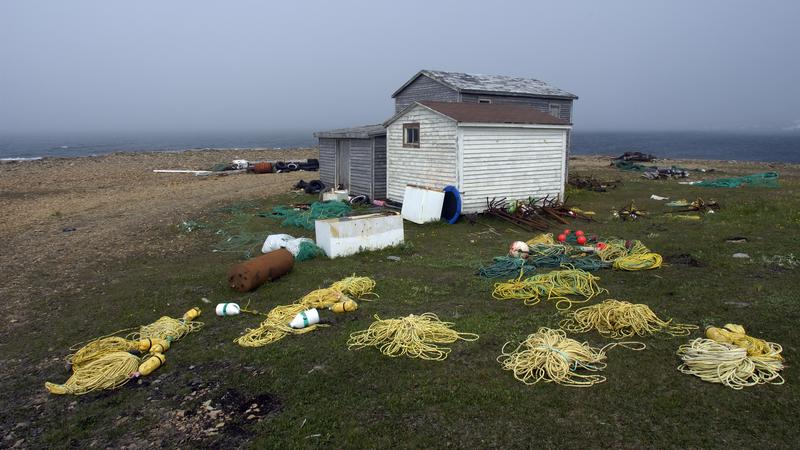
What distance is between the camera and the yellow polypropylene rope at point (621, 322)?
6852 mm

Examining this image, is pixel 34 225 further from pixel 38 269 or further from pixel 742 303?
pixel 742 303

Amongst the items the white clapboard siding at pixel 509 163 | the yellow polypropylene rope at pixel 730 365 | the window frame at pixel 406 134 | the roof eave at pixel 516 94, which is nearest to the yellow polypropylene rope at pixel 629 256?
the yellow polypropylene rope at pixel 730 365

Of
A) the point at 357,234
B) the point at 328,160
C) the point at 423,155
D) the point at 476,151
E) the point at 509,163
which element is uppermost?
the point at 476,151

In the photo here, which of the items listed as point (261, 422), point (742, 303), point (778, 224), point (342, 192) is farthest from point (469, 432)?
point (342, 192)

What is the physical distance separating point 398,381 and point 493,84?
1884 cm

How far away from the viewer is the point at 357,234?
11656 mm

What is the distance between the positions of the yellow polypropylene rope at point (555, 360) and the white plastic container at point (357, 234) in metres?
5.67

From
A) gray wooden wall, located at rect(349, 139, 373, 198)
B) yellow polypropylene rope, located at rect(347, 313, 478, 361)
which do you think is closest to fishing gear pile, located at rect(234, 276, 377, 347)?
yellow polypropylene rope, located at rect(347, 313, 478, 361)

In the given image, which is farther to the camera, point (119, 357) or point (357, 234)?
point (357, 234)

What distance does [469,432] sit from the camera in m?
4.85

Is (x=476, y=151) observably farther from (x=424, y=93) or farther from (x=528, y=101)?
(x=528, y=101)

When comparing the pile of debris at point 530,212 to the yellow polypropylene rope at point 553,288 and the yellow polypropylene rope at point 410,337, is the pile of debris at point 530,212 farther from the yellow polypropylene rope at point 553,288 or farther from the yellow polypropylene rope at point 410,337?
the yellow polypropylene rope at point 410,337

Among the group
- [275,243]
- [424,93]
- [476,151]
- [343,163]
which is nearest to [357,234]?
[275,243]

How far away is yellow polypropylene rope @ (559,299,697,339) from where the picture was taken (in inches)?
270
